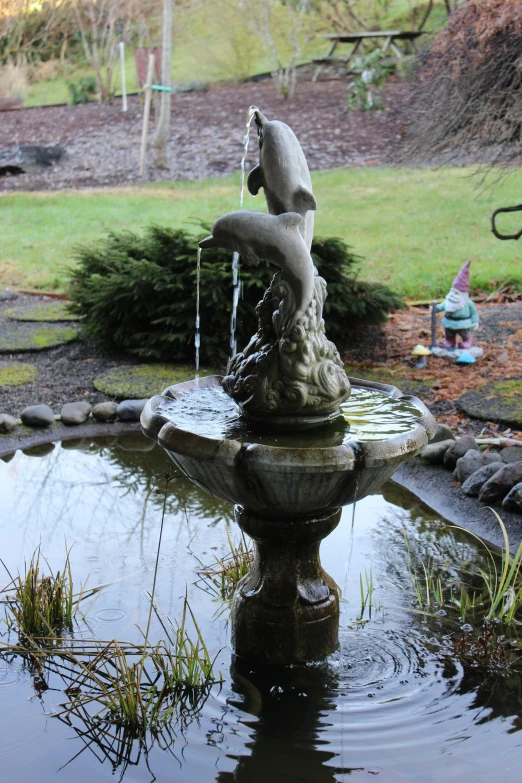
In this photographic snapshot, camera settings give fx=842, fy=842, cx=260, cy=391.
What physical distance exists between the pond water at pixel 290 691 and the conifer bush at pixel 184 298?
293 cm

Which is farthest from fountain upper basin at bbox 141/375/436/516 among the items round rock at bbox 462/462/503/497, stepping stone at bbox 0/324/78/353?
stepping stone at bbox 0/324/78/353

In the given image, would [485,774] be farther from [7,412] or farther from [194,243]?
[194,243]

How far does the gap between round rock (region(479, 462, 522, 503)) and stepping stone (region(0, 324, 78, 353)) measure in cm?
501

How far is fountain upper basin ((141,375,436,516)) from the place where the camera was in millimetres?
3047

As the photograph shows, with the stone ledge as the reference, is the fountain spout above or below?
above

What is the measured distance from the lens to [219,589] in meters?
4.20

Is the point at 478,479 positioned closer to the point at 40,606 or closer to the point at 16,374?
the point at 40,606

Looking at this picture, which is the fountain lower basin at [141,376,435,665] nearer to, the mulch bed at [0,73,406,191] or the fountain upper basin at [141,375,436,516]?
the fountain upper basin at [141,375,436,516]

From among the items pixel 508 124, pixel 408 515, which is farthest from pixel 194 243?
pixel 408 515

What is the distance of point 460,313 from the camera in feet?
24.7

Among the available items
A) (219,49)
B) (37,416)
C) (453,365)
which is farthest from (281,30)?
(37,416)

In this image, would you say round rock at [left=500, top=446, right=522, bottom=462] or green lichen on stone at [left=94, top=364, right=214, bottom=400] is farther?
green lichen on stone at [left=94, top=364, right=214, bottom=400]

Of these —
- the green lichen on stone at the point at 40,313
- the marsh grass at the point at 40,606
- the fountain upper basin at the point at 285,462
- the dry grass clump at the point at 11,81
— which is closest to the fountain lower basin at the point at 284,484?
the fountain upper basin at the point at 285,462

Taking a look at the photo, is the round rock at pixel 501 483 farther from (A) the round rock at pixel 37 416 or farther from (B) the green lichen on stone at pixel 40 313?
(B) the green lichen on stone at pixel 40 313
